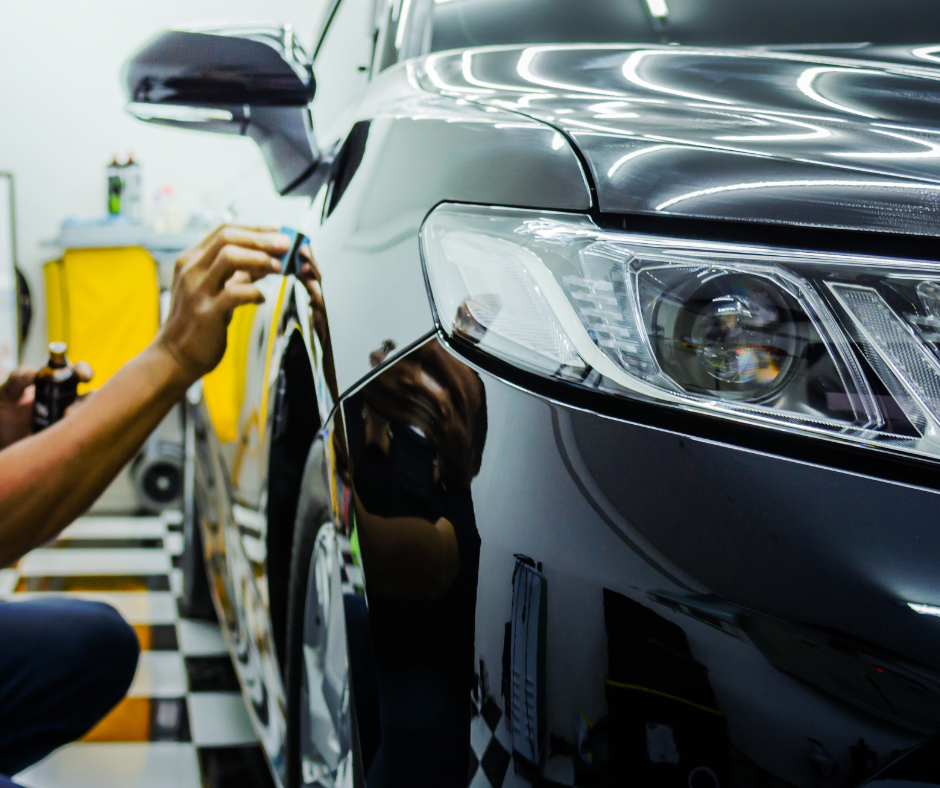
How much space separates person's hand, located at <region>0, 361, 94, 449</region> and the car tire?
477mm

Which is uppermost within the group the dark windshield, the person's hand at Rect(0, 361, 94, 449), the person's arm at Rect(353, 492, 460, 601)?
the dark windshield

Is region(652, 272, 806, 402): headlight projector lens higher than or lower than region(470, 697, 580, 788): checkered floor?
higher

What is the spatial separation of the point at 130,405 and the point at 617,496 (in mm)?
729

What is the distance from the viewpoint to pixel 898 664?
0.42 m

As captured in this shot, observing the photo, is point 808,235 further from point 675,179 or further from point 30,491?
point 30,491

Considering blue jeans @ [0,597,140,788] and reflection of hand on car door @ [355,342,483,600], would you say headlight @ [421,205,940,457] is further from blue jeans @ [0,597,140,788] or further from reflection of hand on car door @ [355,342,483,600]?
Answer: blue jeans @ [0,597,140,788]

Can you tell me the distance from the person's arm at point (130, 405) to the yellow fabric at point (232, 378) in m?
0.06

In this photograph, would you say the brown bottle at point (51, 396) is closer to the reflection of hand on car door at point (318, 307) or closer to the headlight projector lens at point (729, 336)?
the reflection of hand on car door at point (318, 307)

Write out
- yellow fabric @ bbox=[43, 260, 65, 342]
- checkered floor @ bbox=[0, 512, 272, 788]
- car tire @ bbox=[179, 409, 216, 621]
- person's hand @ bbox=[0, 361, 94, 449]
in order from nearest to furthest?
1. person's hand @ bbox=[0, 361, 94, 449]
2. checkered floor @ bbox=[0, 512, 272, 788]
3. car tire @ bbox=[179, 409, 216, 621]
4. yellow fabric @ bbox=[43, 260, 65, 342]

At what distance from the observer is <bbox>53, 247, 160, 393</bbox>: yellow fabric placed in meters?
3.45

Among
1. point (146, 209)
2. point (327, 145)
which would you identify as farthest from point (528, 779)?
point (146, 209)

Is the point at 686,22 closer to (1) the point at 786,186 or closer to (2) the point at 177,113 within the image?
(1) the point at 786,186

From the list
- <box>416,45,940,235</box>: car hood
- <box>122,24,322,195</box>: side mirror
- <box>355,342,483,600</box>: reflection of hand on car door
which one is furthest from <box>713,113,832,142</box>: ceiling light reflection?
<box>122,24,322,195</box>: side mirror

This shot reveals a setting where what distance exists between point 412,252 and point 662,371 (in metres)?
0.23
